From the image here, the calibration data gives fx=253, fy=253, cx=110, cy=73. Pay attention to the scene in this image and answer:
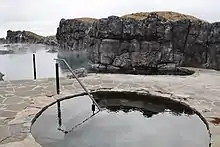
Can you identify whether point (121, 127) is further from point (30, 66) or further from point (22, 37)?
point (22, 37)

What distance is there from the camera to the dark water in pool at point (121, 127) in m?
4.21

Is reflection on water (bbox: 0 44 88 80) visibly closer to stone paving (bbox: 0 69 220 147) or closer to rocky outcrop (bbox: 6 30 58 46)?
stone paving (bbox: 0 69 220 147)

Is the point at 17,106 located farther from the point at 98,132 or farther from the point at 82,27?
the point at 82,27

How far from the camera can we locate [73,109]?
5.86 meters

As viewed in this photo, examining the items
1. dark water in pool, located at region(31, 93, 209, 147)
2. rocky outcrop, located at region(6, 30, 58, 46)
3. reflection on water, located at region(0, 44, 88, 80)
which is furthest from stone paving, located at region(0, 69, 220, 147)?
rocky outcrop, located at region(6, 30, 58, 46)

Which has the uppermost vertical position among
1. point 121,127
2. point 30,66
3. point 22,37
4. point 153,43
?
point 22,37

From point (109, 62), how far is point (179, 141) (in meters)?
11.2

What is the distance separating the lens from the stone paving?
4.34 meters

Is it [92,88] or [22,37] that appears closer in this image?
[92,88]

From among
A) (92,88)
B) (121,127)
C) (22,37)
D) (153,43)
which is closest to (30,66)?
(153,43)

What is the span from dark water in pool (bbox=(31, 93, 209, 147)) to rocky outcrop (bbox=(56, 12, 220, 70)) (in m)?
7.45

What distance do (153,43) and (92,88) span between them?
7.38 m

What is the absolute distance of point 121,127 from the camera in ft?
16.1

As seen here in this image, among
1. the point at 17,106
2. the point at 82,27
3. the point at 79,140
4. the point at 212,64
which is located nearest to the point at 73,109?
the point at 17,106
